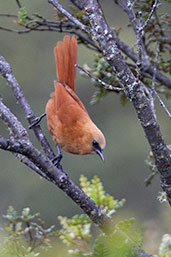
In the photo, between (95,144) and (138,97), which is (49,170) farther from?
(95,144)

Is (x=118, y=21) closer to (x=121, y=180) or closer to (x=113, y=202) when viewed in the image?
(x=121, y=180)

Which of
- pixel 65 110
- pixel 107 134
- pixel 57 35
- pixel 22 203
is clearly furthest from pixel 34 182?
pixel 65 110

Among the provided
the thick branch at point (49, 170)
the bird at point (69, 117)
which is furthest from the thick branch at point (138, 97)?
the bird at point (69, 117)

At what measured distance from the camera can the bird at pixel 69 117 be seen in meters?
3.83

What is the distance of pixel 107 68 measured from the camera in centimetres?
345

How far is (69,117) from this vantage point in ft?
12.8

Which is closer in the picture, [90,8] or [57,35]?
[90,8]

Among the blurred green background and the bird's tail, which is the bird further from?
the blurred green background

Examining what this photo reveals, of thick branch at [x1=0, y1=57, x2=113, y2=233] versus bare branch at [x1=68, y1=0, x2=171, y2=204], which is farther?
bare branch at [x1=68, y1=0, x2=171, y2=204]

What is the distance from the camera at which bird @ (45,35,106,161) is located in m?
3.83

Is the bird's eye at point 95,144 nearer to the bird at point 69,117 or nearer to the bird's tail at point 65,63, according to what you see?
the bird at point 69,117

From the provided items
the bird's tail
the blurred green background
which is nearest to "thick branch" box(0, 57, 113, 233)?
the bird's tail

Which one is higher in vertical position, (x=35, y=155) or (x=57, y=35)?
(x=57, y=35)

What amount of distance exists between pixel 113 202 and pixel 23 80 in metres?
9.06
